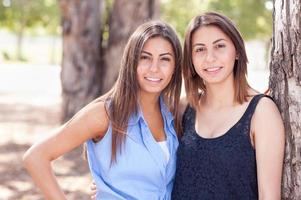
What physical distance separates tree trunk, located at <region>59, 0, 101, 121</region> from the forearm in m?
5.98

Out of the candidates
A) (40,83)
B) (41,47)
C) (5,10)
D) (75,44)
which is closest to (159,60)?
(75,44)

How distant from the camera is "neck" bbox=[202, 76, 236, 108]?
290 centimetres

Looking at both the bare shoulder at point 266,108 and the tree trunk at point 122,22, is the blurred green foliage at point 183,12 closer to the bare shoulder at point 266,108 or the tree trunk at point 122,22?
the tree trunk at point 122,22

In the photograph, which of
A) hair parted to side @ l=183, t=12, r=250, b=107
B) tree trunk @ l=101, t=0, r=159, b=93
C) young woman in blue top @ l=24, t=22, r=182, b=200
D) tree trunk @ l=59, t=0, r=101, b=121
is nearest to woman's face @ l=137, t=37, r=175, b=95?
young woman in blue top @ l=24, t=22, r=182, b=200

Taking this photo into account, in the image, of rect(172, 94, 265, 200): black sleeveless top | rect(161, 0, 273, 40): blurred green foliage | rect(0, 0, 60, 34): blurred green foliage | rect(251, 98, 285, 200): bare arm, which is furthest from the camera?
rect(0, 0, 60, 34): blurred green foliage

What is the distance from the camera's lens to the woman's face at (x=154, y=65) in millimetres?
2906

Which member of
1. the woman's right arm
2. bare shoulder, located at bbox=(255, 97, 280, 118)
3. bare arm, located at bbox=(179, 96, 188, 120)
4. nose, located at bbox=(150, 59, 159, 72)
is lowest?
the woman's right arm

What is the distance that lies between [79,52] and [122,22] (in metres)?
0.90

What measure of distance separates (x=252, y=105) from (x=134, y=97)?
642 millimetres

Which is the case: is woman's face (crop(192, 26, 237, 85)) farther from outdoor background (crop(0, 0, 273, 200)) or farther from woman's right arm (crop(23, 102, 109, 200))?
outdoor background (crop(0, 0, 273, 200))

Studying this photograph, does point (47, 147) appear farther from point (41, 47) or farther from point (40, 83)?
point (41, 47)

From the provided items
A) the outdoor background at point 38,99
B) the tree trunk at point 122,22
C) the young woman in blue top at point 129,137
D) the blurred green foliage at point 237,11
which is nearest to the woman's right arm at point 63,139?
the young woman in blue top at point 129,137

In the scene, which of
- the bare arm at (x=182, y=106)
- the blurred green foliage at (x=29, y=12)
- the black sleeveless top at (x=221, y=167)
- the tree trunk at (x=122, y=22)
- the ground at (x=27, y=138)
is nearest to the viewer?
the black sleeveless top at (x=221, y=167)

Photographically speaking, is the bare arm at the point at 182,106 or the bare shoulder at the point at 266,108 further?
the bare arm at the point at 182,106
